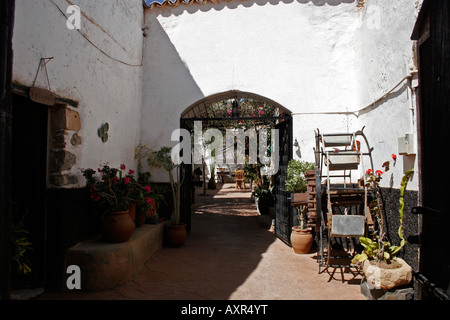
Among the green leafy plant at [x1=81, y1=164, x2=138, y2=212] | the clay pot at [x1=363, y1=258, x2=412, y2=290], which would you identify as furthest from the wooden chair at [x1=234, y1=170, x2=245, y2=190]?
the clay pot at [x1=363, y1=258, x2=412, y2=290]

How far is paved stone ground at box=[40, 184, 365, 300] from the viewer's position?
146 inches

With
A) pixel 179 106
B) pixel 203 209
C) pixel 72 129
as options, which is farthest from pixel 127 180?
pixel 203 209

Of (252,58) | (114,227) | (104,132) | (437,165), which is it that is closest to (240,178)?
(252,58)

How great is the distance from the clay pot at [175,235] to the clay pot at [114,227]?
5.10 ft

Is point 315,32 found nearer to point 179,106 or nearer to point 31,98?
point 179,106

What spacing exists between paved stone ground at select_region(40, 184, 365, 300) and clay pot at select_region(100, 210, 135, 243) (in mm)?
570

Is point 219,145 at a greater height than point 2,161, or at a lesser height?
greater

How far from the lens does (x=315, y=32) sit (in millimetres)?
6270

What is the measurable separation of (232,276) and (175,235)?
1.69 meters

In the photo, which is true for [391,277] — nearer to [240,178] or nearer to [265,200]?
[265,200]

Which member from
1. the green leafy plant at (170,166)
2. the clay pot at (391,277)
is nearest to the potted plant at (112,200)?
the green leafy plant at (170,166)

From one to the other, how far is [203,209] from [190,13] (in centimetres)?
597

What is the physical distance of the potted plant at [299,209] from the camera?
542 cm

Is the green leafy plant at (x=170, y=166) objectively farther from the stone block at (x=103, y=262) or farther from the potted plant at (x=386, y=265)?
the potted plant at (x=386, y=265)
